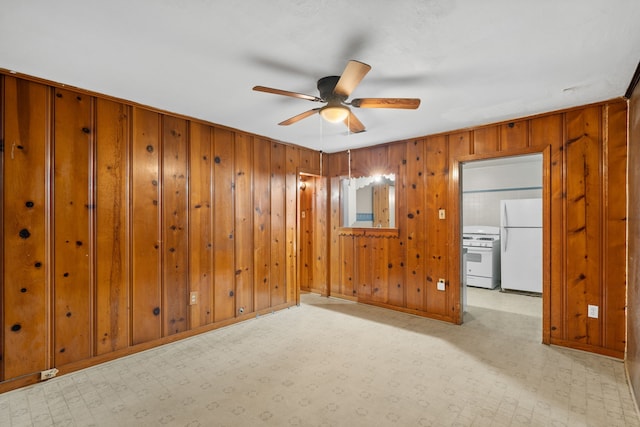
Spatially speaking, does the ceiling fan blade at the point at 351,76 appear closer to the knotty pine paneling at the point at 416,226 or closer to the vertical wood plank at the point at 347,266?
the knotty pine paneling at the point at 416,226

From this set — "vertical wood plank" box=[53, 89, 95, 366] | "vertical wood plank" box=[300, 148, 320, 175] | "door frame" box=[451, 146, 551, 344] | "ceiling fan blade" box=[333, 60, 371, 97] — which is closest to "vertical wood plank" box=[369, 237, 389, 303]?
"door frame" box=[451, 146, 551, 344]

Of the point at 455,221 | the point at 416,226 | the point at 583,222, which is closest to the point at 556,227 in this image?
Answer: the point at 583,222

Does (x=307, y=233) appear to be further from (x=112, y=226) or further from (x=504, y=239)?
(x=504, y=239)

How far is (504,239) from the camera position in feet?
16.9

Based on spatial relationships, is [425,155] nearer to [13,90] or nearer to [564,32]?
[564,32]

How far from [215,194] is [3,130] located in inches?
69.4

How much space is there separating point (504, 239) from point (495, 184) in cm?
159

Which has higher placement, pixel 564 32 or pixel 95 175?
pixel 564 32

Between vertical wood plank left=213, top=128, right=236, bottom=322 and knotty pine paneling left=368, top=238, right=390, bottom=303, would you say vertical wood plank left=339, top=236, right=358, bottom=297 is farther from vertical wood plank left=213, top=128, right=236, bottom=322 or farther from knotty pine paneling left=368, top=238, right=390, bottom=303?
vertical wood plank left=213, top=128, right=236, bottom=322

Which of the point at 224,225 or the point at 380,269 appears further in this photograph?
the point at 380,269

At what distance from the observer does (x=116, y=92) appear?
8.64ft

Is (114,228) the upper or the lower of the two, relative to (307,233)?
upper

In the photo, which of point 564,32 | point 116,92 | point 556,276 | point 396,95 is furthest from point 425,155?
point 116,92

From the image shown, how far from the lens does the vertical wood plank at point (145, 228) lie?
2.90 meters
